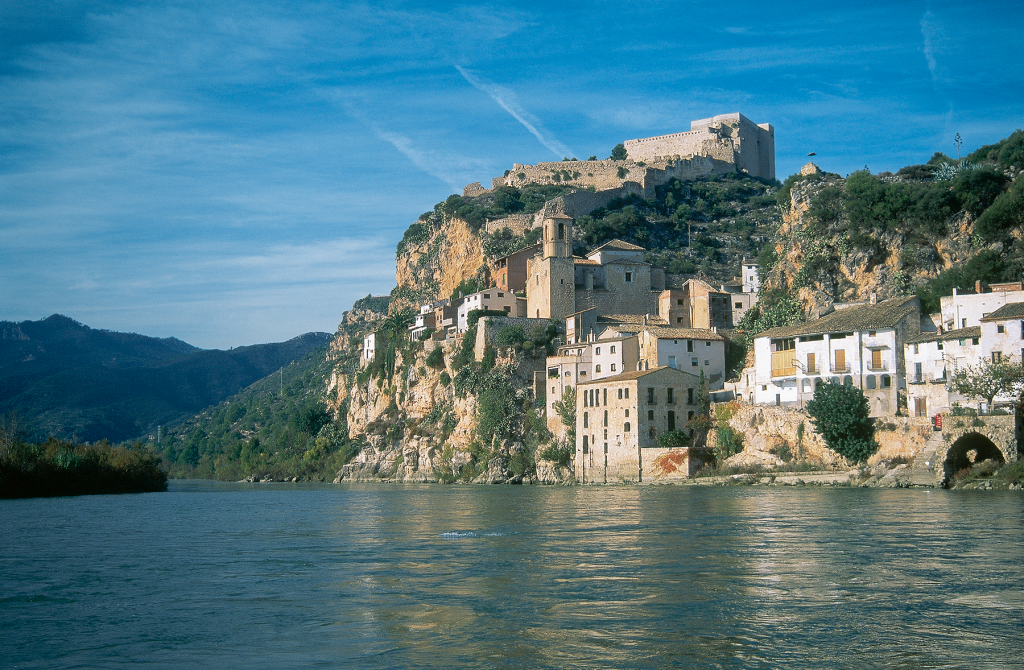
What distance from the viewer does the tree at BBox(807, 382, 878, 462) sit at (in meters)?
47.8

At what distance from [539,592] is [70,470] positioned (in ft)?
165

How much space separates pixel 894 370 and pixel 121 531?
38.8 metres

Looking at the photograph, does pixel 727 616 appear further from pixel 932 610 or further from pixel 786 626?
pixel 932 610

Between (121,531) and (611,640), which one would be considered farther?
(121,531)

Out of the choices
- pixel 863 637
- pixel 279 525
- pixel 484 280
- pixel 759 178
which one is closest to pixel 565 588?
pixel 863 637

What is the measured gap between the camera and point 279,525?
33.9 m

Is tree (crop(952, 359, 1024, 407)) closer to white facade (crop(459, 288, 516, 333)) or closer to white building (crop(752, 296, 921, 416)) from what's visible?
white building (crop(752, 296, 921, 416))

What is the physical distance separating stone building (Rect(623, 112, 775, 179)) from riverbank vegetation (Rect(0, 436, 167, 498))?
258 feet

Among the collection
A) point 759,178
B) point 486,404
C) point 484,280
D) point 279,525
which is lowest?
point 279,525

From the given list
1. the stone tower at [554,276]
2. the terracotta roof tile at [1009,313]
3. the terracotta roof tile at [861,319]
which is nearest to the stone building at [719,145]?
the stone tower at [554,276]

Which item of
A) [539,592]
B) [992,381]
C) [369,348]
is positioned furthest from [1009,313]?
[369,348]

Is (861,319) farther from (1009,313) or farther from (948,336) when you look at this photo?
(1009,313)

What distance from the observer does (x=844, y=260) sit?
6488cm

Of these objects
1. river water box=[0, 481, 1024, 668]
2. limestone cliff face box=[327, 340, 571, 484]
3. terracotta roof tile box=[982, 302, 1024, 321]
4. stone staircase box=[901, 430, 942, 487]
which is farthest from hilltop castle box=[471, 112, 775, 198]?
river water box=[0, 481, 1024, 668]
